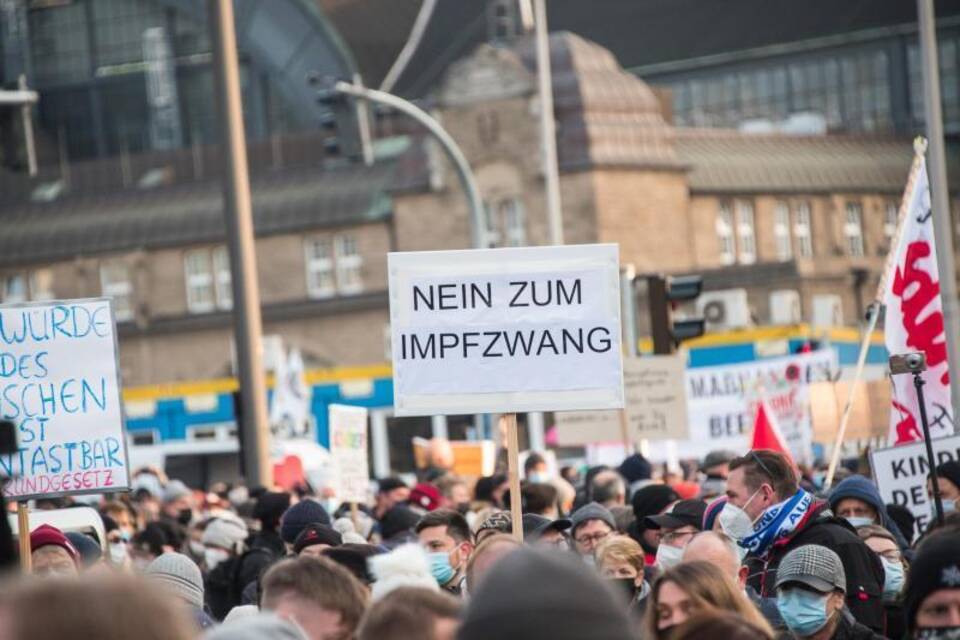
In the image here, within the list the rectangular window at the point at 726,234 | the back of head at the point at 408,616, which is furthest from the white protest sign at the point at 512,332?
the rectangular window at the point at 726,234

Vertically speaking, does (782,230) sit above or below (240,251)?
above

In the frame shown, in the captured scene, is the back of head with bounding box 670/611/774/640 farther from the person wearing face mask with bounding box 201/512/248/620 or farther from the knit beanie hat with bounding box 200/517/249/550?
the knit beanie hat with bounding box 200/517/249/550

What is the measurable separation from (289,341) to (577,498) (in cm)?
5863

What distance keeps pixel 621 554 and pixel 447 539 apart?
5.53ft

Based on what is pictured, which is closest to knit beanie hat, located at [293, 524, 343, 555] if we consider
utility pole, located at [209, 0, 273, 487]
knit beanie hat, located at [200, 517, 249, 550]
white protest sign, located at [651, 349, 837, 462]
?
knit beanie hat, located at [200, 517, 249, 550]

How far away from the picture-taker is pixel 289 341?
246 feet

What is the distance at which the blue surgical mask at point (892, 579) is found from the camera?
10.1 meters

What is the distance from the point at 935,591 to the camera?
20.2 ft

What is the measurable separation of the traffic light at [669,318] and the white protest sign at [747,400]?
289 centimetres

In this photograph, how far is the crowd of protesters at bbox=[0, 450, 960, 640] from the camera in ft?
14.1

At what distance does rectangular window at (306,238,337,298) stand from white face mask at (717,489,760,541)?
6624cm

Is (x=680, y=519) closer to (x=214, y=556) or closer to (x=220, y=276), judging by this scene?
(x=214, y=556)

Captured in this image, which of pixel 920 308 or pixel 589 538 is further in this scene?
pixel 920 308

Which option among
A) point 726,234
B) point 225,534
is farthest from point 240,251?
point 726,234
